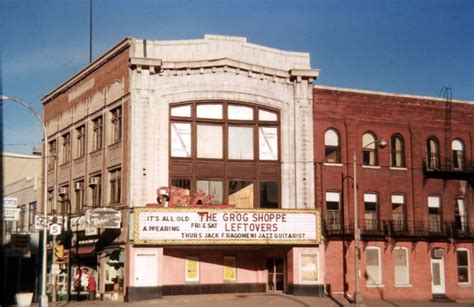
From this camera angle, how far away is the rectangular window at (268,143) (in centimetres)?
4338

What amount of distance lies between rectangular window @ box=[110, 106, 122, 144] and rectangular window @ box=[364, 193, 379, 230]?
16.6 meters

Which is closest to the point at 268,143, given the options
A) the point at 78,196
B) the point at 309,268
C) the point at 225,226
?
the point at 225,226

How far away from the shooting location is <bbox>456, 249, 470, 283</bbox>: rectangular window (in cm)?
4669

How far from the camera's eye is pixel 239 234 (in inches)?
1594

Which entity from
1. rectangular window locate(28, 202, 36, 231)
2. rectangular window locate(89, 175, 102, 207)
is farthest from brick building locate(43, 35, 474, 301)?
rectangular window locate(28, 202, 36, 231)

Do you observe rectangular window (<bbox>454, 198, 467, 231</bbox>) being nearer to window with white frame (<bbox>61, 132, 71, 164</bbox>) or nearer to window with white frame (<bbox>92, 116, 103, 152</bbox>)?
window with white frame (<bbox>92, 116, 103, 152</bbox>)

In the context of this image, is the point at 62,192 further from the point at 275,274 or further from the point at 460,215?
the point at 460,215

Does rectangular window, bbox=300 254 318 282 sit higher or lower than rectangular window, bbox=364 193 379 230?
lower

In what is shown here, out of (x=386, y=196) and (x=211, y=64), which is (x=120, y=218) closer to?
(x=211, y=64)

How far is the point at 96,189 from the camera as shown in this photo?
46.7 m

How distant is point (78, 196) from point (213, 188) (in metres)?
12.5

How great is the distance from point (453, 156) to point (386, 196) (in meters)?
6.52

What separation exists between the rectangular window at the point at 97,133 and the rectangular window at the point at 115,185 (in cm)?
310

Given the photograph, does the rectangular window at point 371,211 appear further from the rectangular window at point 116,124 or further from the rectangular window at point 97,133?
the rectangular window at point 97,133
